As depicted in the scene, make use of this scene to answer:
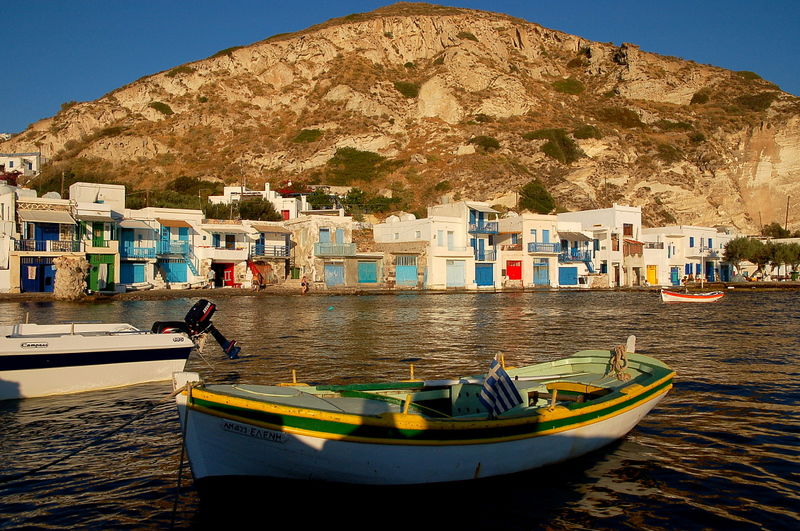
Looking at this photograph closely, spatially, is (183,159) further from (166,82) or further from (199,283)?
(199,283)

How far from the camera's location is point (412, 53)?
122m

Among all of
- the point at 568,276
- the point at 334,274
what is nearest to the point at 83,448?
the point at 334,274

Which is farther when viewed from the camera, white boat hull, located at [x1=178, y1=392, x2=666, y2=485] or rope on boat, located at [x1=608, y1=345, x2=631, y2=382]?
rope on boat, located at [x1=608, y1=345, x2=631, y2=382]

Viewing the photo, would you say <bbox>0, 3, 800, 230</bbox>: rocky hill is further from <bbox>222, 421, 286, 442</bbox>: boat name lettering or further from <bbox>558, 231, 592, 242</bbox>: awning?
<bbox>222, 421, 286, 442</bbox>: boat name lettering

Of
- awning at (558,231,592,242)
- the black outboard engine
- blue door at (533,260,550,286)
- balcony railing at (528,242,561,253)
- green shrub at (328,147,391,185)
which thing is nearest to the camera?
the black outboard engine

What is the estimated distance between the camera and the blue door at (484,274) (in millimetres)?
58375

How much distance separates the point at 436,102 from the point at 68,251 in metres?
72.7

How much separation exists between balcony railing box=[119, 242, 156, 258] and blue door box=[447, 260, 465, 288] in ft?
83.9

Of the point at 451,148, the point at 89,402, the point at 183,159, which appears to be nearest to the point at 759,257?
the point at 451,148

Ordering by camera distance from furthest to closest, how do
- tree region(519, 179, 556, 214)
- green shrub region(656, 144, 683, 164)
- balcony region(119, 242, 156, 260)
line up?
1. green shrub region(656, 144, 683, 164)
2. tree region(519, 179, 556, 214)
3. balcony region(119, 242, 156, 260)

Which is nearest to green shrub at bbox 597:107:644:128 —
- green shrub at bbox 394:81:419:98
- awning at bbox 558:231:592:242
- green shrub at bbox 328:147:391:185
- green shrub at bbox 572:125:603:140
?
green shrub at bbox 572:125:603:140

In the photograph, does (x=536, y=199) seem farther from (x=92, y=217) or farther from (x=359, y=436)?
(x=359, y=436)

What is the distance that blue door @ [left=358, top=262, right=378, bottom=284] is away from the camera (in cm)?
5488

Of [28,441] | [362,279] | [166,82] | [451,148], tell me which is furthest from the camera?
[166,82]
